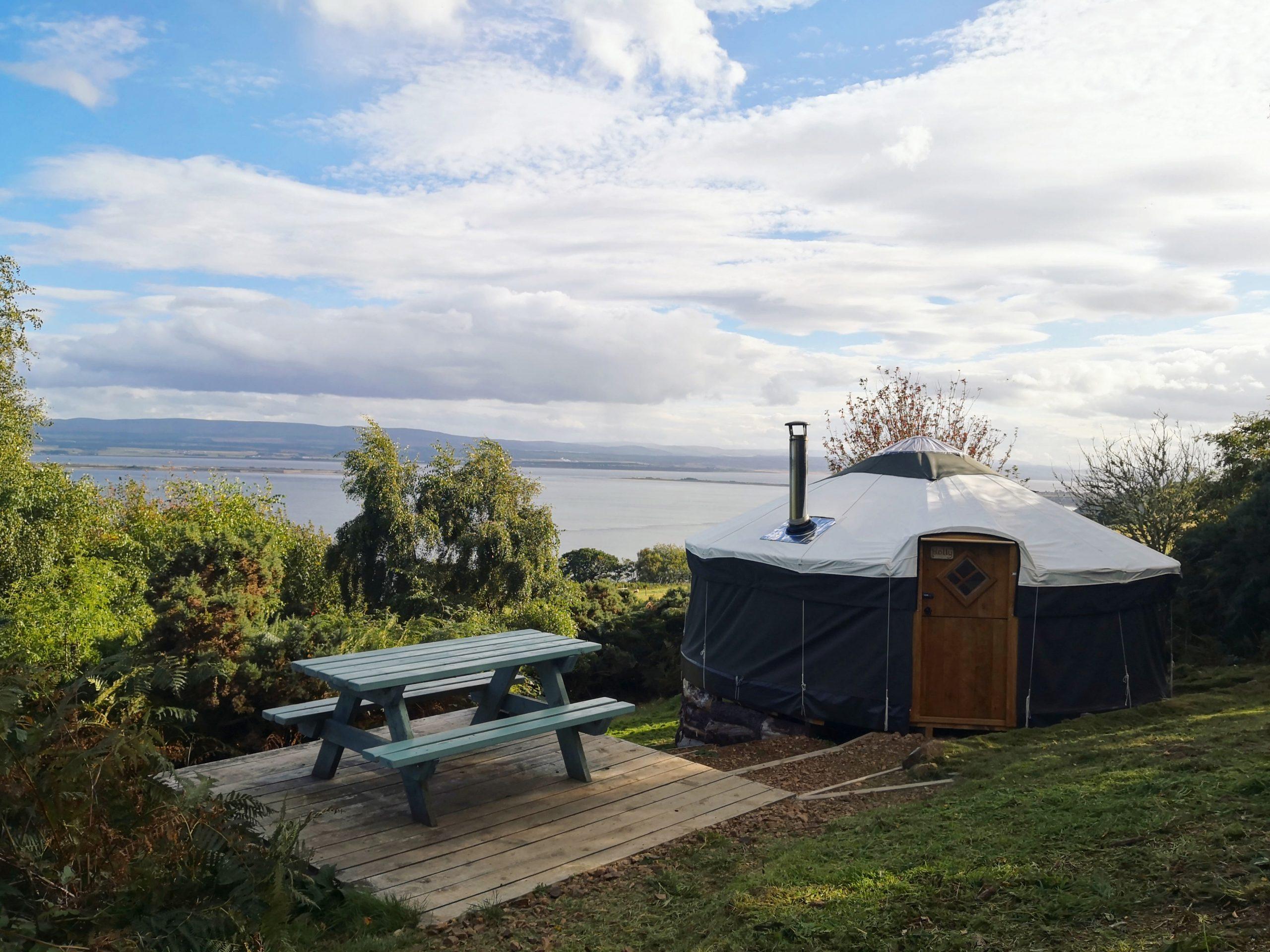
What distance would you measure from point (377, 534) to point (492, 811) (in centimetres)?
743

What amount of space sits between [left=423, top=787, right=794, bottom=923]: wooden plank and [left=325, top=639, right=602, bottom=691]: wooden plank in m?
0.97

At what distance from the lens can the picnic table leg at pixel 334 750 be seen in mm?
4371

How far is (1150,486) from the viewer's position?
447 inches

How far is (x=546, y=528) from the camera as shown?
11656 millimetres

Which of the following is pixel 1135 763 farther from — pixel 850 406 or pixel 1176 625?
pixel 850 406

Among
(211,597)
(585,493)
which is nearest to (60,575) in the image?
(211,597)

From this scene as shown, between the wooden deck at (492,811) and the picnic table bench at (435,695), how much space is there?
158mm

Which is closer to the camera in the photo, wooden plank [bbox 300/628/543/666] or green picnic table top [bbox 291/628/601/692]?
green picnic table top [bbox 291/628/601/692]

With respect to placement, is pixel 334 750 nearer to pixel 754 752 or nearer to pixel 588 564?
pixel 754 752

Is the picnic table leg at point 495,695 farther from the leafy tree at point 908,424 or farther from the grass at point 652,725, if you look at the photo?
the leafy tree at point 908,424

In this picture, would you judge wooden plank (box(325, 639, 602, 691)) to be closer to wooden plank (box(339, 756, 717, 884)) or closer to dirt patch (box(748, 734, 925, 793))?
wooden plank (box(339, 756, 717, 884))

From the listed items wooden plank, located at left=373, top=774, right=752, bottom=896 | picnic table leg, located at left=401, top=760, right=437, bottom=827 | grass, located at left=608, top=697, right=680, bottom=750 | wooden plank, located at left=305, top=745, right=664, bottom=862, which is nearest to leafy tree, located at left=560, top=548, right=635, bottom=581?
grass, located at left=608, top=697, right=680, bottom=750

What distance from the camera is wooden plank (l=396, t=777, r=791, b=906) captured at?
127 inches

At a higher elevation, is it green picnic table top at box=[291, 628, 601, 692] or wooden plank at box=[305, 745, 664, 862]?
green picnic table top at box=[291, 628, 601, 692]
